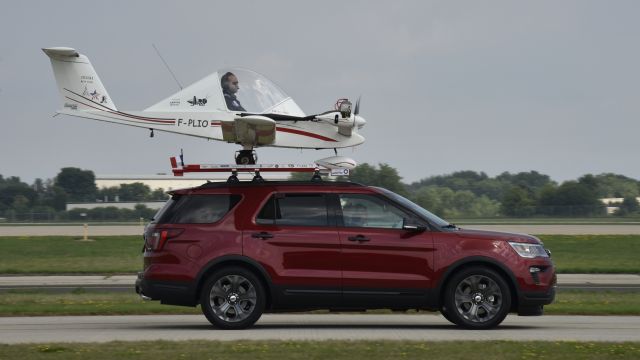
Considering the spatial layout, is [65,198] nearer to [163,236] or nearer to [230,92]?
[230,92]

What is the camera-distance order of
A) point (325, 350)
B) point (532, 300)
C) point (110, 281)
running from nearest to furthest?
1. point (325, 350)
2. point (532, 300)
3. point (110, 281)

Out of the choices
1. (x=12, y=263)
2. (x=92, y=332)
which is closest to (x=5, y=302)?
(x=92, y=332)

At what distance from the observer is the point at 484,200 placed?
88938 mm

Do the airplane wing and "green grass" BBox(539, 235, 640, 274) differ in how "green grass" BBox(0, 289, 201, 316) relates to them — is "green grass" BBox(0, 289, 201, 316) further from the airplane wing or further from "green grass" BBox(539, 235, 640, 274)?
"green grass" BBox(539, 235, 640, 274)

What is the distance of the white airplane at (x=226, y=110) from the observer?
1761 centimetres

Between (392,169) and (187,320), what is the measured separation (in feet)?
108

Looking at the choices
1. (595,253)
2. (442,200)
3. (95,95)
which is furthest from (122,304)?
(442,200)

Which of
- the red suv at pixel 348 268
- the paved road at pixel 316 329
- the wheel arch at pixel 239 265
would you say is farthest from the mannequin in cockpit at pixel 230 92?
the wheel arch at pixel 239 265

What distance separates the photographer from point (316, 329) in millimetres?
13734

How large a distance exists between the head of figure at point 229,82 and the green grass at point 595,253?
15.3 meters

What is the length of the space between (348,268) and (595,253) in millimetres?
27191

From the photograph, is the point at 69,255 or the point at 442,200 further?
the point at 442,200

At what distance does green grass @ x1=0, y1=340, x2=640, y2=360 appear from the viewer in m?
10.6

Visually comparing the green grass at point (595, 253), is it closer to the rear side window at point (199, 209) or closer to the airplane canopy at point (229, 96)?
the airplane canopy at point (229, 96)
